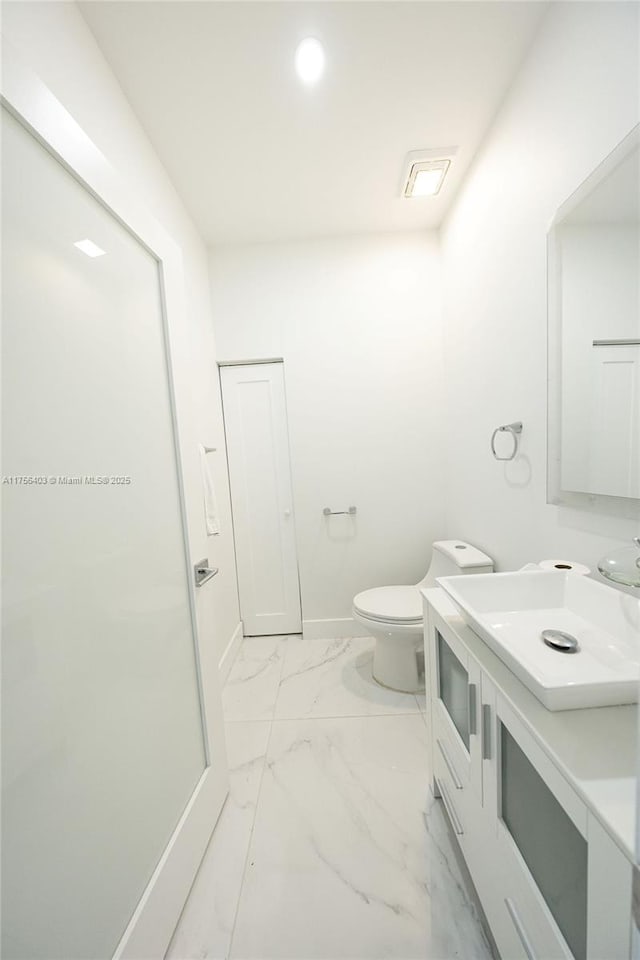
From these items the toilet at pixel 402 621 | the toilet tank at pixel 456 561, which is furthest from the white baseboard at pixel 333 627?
the toilet tank at pixel 456 561

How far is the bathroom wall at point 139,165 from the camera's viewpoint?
2.87ft

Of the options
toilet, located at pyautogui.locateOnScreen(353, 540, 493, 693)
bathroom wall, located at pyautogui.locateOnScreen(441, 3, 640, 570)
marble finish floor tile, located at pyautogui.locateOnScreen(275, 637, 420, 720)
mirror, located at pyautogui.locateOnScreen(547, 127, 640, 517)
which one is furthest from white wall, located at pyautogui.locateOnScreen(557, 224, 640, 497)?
marble finish floor tile, located at pyautogui.locateOnScreen(275, 637, 420, 720)

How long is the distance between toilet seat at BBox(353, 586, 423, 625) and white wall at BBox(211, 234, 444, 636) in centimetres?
34

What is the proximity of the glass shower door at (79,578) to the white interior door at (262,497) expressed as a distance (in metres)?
1.24

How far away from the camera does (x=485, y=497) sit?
1675 mm

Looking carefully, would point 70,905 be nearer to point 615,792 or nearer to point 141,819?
point 141,819

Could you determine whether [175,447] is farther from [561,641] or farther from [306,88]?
[306,88]

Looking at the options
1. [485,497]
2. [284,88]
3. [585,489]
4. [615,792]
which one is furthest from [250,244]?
[615,792]

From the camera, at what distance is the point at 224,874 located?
1022mm

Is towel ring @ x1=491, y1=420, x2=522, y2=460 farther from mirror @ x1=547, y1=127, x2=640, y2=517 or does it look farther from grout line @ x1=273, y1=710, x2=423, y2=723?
grout line @ x1=273, y1=710, x2=423, y2=723

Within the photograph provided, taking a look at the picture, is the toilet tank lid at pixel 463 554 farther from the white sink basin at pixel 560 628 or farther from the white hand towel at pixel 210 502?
the white hand towel at pixel 210 502

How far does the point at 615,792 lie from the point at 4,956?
940mm

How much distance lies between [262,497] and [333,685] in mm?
1230

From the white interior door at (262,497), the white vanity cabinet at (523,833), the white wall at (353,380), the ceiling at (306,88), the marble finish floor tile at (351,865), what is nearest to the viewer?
the white vanity cabinet at (523,833)
